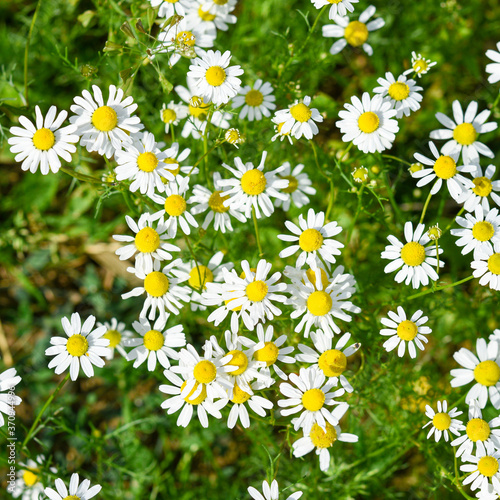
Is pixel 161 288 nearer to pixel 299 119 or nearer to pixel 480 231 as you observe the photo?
pixel 299 119

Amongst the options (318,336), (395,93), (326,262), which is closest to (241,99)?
(395,93)

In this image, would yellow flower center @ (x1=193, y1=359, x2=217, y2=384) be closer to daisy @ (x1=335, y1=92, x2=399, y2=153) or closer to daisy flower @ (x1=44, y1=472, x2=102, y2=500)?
daisy flower @ (x1=44, y1=472, x2=102, y2=500)

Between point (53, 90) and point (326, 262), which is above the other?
point (53, 90)

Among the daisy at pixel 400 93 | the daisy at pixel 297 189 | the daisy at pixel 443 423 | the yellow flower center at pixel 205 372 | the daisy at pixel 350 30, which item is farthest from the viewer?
the daisy at pixel 350 30

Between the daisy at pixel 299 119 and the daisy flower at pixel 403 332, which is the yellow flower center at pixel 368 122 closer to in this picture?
the daisy at pixel 299 119

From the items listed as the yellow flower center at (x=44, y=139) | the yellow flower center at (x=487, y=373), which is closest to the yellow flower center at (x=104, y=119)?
the yellow flower center at (x=44, y=139)

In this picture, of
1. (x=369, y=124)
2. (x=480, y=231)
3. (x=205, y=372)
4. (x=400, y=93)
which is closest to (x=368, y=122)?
(x=369, y=124)

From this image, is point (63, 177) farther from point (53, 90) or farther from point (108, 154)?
point (108, 154)
